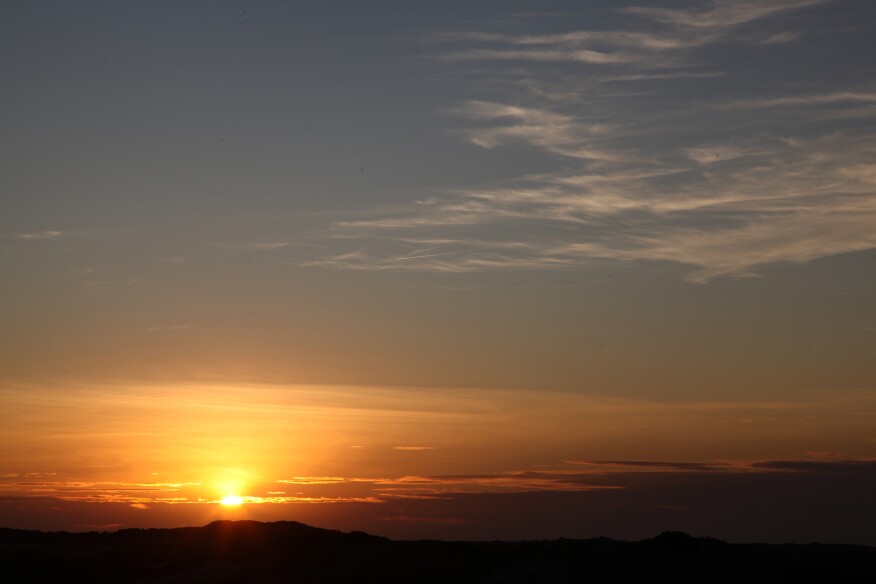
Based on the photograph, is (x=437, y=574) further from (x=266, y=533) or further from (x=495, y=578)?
(x=266, y=533)

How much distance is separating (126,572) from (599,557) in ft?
86.2

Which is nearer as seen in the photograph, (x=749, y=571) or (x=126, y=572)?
(x=749, y=571)

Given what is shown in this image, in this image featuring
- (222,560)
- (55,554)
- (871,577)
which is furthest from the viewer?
(55,554)

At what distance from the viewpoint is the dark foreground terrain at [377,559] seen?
144 ft

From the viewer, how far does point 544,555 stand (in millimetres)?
48188

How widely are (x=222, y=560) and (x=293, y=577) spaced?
6.57 m

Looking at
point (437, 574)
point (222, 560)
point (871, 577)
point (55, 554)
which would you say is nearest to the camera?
point (871, 577)

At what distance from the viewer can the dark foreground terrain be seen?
4397cm

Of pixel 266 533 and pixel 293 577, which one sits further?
pixel 266 533

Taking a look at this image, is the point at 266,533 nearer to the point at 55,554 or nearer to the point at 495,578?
the point at 55,554

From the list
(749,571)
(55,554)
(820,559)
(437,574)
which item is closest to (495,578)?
(437,574)

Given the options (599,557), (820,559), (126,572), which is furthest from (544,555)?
Answer: (126,572)

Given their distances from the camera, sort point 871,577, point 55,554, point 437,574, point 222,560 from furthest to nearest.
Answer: point 55,554 < point 222,560 < point 437,574 < point 871,577

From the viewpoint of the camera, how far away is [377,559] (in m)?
52.1
